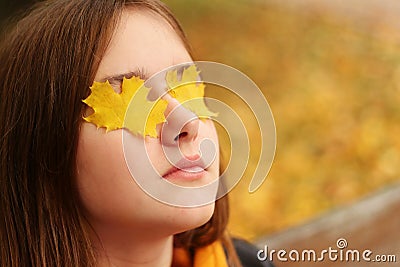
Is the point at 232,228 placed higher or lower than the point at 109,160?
higher

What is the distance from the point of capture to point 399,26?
4113mm

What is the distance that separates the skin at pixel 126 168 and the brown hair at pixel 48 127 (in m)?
0.02

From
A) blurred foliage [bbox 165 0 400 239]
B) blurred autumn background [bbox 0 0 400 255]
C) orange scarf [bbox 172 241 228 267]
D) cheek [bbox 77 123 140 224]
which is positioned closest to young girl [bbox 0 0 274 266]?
cheek [bbox 77 123 140 224]

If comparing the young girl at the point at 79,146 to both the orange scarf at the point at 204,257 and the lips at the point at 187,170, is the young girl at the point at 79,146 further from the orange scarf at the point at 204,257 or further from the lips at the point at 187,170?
the orange scarf at the point at 204,257

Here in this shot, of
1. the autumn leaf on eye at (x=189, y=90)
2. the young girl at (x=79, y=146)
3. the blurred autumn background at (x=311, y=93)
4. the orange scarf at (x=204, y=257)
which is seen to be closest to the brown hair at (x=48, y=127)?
the young girl at (x=79, y=146)

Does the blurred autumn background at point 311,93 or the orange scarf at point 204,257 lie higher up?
the blurred autumn background at point 311,93

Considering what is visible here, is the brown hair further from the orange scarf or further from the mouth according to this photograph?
the orange scarf

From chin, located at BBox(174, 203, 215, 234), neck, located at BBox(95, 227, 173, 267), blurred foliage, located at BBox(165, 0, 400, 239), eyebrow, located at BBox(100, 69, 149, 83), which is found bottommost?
neck, located at BBox(95, 227, 173, 267)

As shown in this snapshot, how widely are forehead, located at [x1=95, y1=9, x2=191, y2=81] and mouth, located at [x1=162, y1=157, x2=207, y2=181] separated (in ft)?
0.52

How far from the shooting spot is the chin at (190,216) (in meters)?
1.05

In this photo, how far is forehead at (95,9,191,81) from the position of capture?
40.9 inches

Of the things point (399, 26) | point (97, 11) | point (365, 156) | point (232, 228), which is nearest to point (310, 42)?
point (399, 26)

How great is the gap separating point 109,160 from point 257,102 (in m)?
1.70

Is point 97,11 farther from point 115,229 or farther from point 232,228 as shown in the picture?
point 232,228
